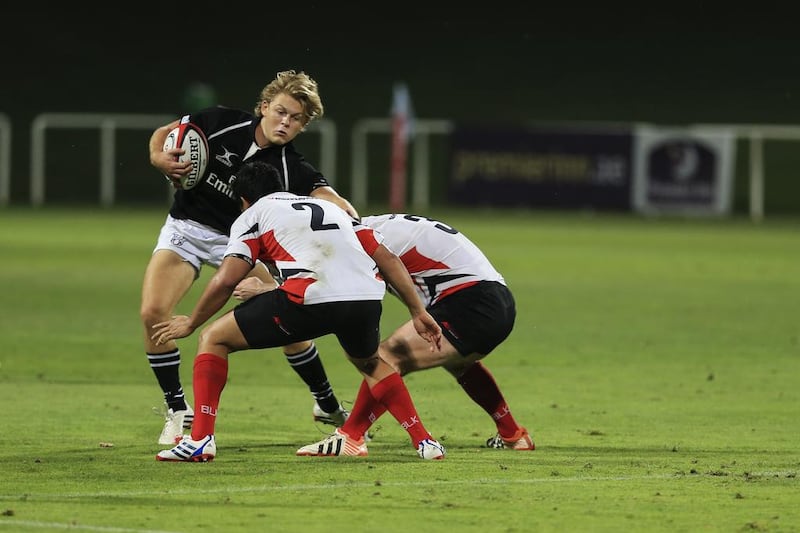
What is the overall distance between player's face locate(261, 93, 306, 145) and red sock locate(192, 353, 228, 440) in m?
1.41

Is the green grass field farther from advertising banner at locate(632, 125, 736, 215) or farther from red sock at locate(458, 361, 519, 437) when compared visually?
advertising banner at locate(632, 125, 736, 215)

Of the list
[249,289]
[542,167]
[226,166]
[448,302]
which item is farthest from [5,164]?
[448,302]

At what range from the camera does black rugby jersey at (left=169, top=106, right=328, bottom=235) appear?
29.8 ft

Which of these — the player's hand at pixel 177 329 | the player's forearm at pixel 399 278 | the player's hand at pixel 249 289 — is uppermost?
the player's forearm at pixel 399 278

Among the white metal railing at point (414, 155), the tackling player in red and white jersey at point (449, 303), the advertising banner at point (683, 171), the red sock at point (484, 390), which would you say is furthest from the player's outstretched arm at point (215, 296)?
the white metal railing at point (414, 155)

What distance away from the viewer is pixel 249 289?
335 inches

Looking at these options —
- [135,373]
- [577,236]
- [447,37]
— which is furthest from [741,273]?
[447,37]

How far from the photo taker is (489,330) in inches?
340

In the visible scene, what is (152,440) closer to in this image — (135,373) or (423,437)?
(423,437)

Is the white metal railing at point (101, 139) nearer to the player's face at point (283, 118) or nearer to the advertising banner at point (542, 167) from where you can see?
the advertising banner at point (542, 167)

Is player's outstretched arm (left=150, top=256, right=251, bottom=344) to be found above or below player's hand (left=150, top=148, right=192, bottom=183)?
below

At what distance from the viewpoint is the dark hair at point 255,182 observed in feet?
27.1

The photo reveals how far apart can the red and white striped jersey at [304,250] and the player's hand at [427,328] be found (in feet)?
0.87

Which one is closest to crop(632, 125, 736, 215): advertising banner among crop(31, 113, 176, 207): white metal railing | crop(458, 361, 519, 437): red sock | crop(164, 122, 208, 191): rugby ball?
crop(31, 113, 176, 207): white metal railing
